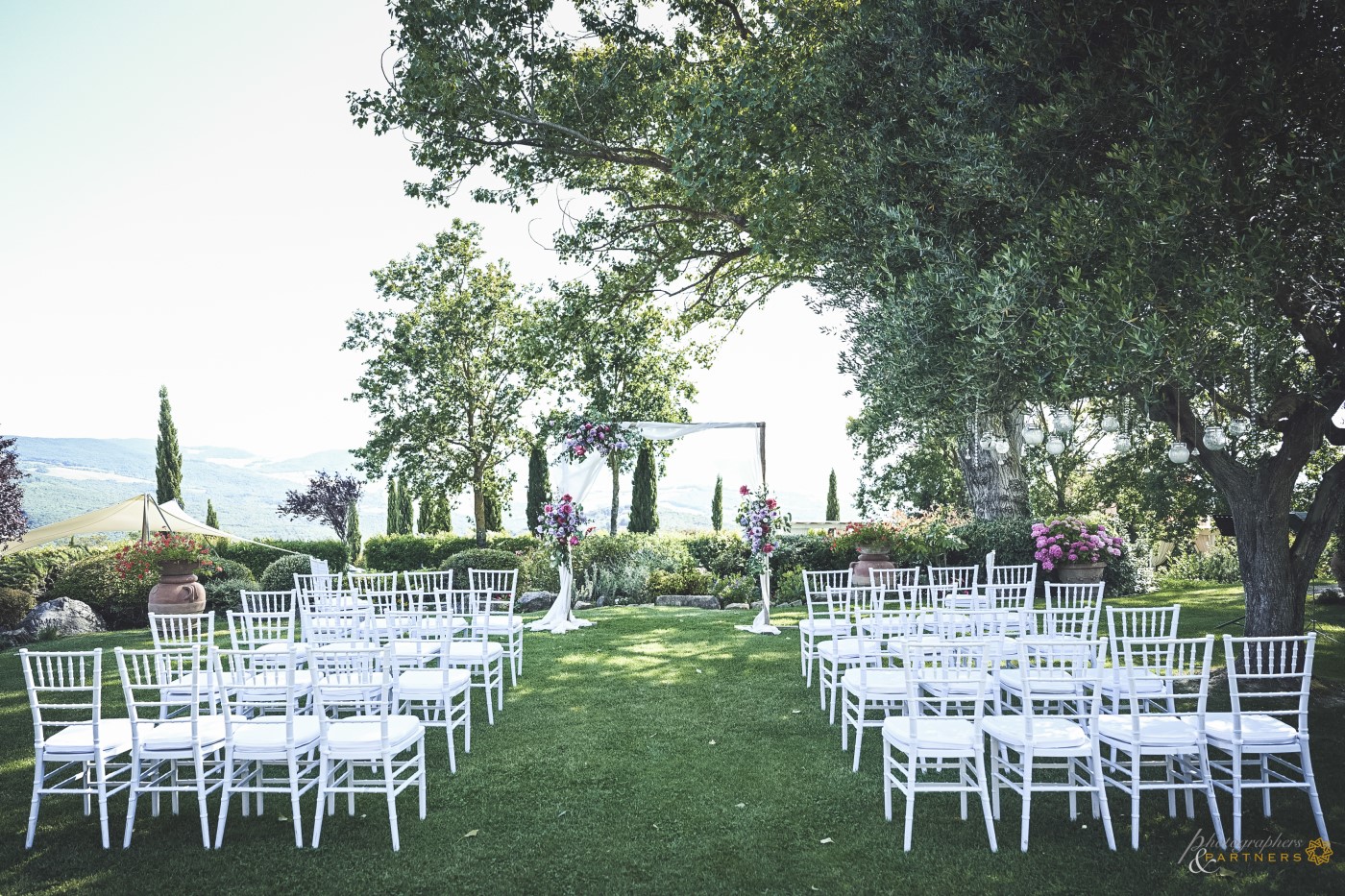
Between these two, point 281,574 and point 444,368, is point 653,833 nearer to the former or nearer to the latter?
point 281,574

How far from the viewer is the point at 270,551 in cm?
1648

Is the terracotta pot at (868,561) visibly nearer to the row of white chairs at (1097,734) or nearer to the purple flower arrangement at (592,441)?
the purple flower arrangement at (592,441)

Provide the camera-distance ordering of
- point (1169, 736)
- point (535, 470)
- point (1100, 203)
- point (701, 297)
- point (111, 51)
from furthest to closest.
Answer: point (535, 470) → point (701, 297) → point (111, 51) → point (1100, 203) → point (1169, 736)

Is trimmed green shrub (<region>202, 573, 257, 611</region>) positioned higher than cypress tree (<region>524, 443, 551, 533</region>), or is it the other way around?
cypress tree (<region>524, 443, 551, 533</region>)

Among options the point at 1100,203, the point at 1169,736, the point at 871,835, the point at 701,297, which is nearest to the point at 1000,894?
the point at 871,835

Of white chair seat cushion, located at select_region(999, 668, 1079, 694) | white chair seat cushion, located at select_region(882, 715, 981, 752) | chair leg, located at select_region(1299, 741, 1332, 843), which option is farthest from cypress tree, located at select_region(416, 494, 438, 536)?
chair leg, located at select_region(1299, 741, 1332, 843)

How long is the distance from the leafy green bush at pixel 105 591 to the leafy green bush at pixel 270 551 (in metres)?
3.00

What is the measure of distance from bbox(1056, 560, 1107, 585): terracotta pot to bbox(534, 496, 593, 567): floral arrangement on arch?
6818mm

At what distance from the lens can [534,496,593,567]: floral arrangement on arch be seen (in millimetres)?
9422

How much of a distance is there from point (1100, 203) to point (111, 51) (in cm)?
1140

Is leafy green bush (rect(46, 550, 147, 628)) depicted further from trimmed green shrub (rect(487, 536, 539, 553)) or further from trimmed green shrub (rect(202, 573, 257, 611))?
trimmed green shrub (rect(487, 536, 539, 553))

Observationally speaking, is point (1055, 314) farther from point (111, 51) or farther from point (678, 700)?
point (111, 51)

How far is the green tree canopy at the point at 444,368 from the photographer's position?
18922 millimetres

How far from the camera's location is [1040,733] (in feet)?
11.5
